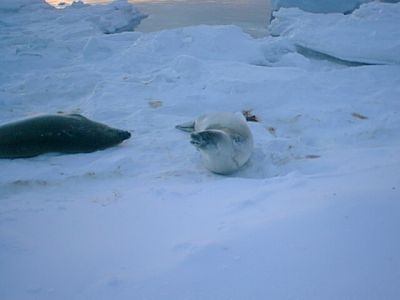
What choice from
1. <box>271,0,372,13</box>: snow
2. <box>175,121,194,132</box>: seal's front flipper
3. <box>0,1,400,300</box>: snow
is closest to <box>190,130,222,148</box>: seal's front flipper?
<box>0,1,400,300</box>: snow

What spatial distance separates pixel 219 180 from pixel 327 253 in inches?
74.6

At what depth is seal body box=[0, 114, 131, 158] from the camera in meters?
4.34

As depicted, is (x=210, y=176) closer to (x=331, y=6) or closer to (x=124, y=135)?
(x=124, y=135)

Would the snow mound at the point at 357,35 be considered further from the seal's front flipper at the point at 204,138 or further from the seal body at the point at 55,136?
the seal body at the point at 55,136

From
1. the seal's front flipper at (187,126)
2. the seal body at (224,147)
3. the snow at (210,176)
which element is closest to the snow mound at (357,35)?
the snow at (210,176)

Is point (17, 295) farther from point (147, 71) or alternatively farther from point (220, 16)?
point (220, 16)

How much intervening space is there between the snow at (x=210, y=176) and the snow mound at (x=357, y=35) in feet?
0.14

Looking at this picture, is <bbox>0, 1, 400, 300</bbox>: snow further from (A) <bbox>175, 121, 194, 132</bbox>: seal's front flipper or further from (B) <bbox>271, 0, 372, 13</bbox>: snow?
(B) <bbox>271, 0, 372, 13</bbox>: snow

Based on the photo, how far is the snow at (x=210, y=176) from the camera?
185 cm

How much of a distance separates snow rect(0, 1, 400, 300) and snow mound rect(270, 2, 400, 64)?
1.7 inches

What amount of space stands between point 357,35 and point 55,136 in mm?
6507

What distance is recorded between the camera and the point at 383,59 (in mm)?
7332

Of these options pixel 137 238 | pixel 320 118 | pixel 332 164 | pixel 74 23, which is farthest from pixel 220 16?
pixel 137 238

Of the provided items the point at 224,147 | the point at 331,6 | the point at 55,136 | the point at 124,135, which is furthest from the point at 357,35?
the point at 55,136
